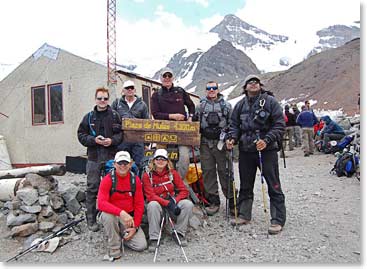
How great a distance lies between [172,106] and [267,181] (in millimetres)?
2052

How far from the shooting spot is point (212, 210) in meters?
6.05

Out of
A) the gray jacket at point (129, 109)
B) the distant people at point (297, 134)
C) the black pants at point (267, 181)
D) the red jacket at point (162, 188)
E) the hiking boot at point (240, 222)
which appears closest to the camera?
the red jacket at point (162, 188)

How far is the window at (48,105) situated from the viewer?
41.5ft

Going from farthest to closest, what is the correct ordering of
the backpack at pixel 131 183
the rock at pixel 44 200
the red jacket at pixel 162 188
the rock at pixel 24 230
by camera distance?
the rock at pixel 44 200 < the rock at pixel 24 230 < the red jacket at pixel 162 188 < the backpack at pixel 131 183

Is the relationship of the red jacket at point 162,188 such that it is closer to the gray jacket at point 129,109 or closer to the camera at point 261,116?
the gray jacket at point 129,109

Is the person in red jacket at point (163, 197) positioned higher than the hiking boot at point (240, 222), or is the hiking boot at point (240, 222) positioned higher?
the person in red jacket at point (163, 197)

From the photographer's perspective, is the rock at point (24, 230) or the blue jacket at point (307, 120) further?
the blue jacket at point (307, 120)

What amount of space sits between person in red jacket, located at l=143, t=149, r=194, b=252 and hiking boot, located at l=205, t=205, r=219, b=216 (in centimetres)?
96

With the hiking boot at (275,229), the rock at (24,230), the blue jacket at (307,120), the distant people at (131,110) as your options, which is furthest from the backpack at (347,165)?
the rock at (24,230)

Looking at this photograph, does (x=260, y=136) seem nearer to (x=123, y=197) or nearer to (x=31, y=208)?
(x=123, y=197)

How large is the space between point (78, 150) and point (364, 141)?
930cm

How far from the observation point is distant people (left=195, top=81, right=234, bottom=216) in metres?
5.78

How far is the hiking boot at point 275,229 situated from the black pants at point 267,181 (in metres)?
0.06

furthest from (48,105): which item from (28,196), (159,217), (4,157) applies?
(159,217)
